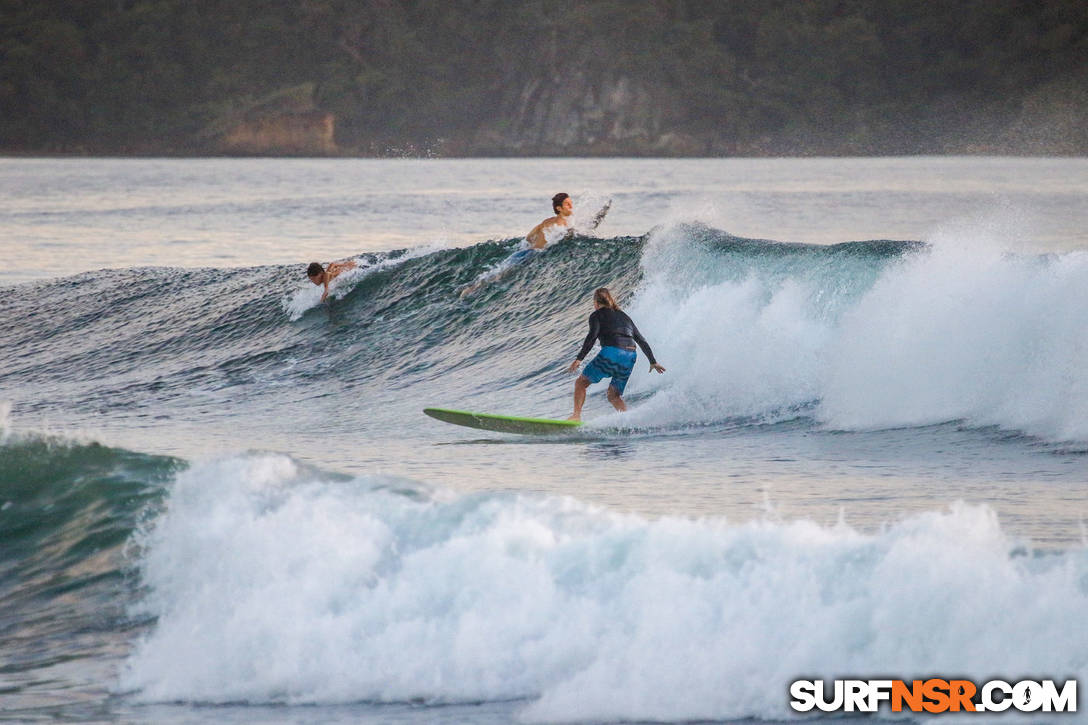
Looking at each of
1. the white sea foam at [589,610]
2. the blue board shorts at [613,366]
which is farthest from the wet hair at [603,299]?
the white sea foam at [589,610]

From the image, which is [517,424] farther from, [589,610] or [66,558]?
[589,610]

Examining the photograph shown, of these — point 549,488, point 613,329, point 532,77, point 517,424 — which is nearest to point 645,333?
point 613,329

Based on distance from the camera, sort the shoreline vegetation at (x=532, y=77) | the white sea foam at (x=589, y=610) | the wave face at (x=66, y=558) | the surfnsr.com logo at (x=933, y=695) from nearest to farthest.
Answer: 1. the surfnsr.com logo at (x=933, y=695)
2. the white sea foam at (x=589, y=610)
3. the wave face at (x=66, y=558)
4. the shoreline vegetation at (x=532, y=77)

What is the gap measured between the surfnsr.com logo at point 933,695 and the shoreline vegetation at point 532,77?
12267cm

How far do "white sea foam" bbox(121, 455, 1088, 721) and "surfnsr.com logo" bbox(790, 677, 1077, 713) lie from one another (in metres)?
0.06

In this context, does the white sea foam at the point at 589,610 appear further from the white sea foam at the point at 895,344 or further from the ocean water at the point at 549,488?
the white sea foam at the point at 895,344

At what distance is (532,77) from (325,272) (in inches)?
4981

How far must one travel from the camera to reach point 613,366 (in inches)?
535

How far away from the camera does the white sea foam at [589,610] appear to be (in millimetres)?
6547

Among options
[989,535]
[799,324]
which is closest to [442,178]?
[799,324]

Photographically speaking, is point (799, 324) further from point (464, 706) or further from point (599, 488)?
point (464, 706)

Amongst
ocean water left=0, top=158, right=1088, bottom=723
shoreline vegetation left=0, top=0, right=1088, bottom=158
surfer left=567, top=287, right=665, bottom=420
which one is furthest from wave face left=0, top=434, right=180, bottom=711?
shoreline vegetation left=0, top=0, right=1088, bottom=158

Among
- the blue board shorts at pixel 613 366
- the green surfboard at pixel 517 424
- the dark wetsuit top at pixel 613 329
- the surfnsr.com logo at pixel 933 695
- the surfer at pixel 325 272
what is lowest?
the surfnsr.com logo at pixel 933 695

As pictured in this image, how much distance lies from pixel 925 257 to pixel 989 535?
8050 mm
